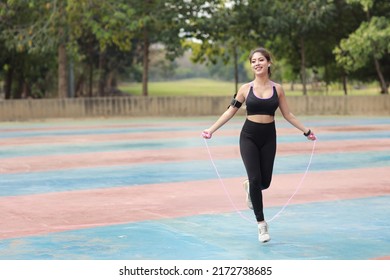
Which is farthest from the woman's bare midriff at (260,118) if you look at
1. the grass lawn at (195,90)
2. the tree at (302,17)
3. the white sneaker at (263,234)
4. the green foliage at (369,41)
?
the grass lawn at (195,90)

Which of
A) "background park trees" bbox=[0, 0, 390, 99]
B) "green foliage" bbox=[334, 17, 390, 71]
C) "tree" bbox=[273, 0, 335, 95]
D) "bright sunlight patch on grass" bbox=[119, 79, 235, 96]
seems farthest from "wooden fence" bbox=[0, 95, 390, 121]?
"bright sunlight patch on grass" bbox=[119, 79, 235, 96]

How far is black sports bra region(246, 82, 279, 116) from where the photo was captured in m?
7.49

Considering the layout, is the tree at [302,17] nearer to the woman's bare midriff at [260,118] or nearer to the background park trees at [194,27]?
the background park trees at [194,27]

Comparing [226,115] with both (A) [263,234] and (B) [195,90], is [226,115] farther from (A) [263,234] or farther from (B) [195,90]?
(B) [195,90]

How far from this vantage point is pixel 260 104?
7.50 meters

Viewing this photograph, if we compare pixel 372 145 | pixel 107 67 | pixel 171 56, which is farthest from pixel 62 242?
pixel 107 67

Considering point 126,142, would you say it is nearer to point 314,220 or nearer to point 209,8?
point 314,220

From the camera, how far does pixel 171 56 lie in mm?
38906

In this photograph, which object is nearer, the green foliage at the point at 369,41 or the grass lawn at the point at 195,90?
the green foliage at the point at 369,41

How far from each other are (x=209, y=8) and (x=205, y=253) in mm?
32801

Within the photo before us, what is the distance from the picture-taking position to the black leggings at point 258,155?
24.5 ft

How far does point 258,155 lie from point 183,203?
287 cm

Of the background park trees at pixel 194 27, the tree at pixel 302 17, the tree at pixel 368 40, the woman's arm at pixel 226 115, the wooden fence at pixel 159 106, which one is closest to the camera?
the woman's arm at pixel 226 115

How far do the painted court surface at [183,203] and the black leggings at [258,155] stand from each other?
1.69 ft
